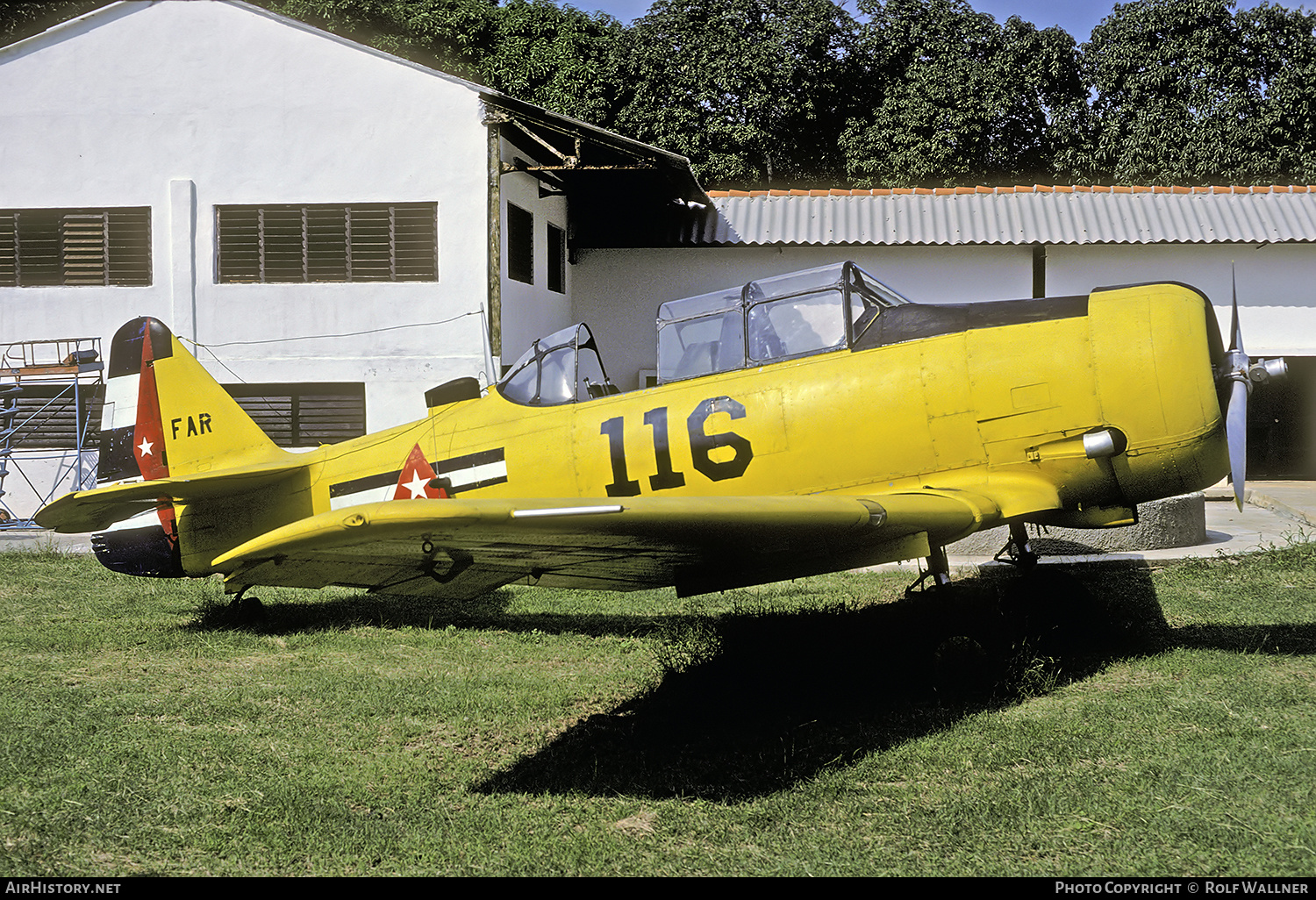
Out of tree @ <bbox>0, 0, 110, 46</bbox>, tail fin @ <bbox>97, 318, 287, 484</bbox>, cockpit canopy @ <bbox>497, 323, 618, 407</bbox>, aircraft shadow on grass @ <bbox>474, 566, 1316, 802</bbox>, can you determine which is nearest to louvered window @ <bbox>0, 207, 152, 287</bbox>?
tail fin @ <bbox>97, 318, 287, 484</bbox>

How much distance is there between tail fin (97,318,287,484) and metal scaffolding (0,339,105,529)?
634 cm

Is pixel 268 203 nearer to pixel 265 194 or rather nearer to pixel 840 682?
pixel 265 194

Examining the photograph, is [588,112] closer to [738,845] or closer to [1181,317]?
[1181,317]

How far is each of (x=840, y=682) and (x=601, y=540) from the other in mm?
2057

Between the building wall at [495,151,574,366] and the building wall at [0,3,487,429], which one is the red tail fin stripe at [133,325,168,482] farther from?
the building wall at [495,151,574,366]

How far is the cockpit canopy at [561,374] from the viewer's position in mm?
6422

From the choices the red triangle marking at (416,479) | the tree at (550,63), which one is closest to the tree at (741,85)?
the tree at (550,63)

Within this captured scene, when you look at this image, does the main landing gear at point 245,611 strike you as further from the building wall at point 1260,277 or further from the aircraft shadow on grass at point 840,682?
the building wall at point 1260,277

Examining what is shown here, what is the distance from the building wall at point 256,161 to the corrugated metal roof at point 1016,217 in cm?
458

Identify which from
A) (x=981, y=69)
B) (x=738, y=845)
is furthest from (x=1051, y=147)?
(x=738, y=845)

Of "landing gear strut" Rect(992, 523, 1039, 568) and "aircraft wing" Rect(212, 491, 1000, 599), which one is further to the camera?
"landing gear strut" Rect(992, 523, 1039, 568)

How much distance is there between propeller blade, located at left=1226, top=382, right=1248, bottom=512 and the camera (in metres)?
5.63

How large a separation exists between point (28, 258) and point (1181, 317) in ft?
46.6

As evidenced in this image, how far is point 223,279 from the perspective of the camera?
13.4m
